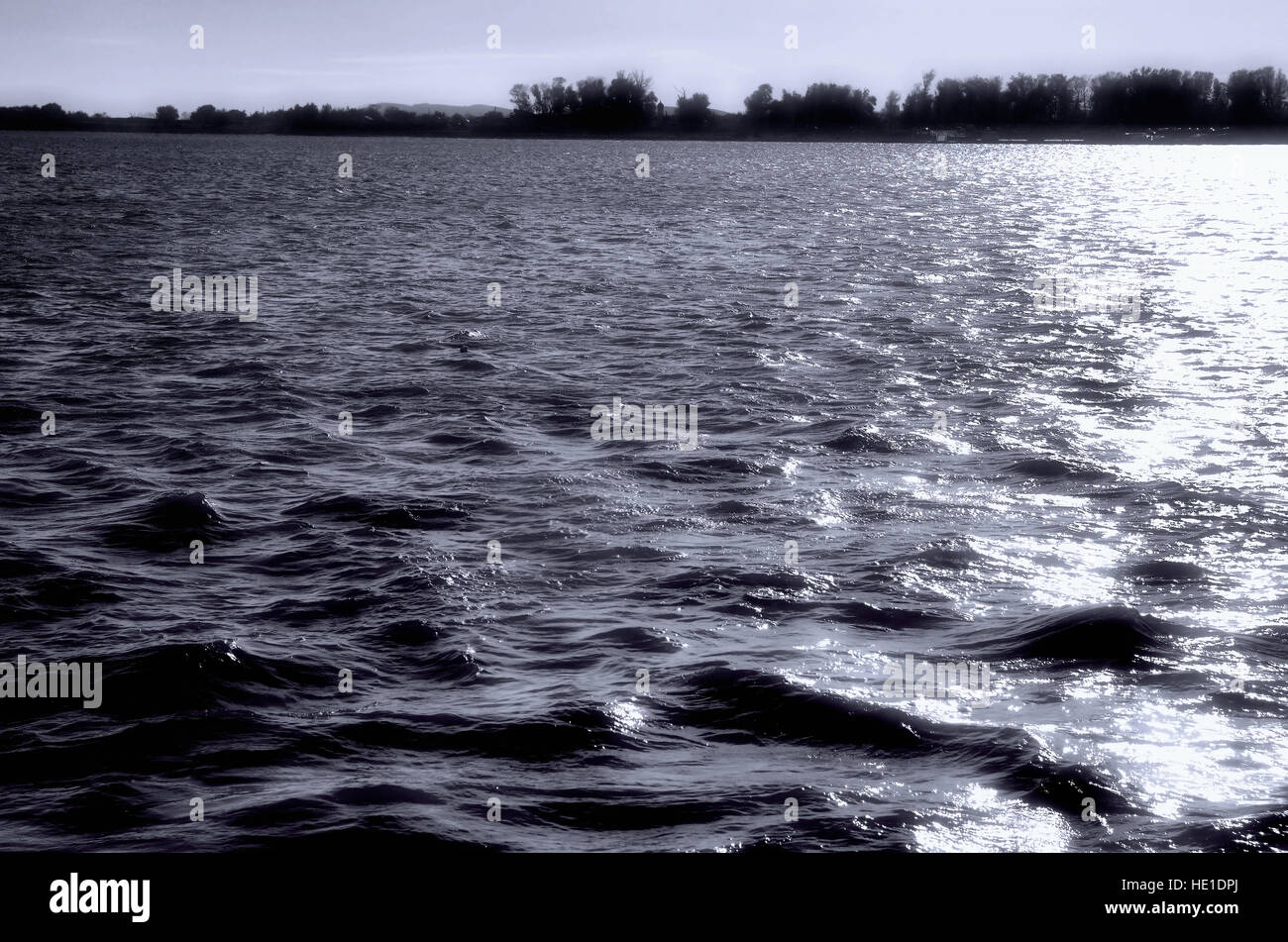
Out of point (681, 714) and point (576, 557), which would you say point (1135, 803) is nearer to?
point (681, 714)

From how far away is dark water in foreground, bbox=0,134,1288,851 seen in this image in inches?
368

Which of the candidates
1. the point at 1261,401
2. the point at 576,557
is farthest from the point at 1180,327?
the point at 576,557

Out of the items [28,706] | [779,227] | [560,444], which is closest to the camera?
[28,706]

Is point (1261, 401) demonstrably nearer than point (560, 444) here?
No

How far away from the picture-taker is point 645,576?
14.0 metres

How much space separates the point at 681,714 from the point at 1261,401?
17.2 m

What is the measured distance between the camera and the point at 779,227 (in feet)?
214

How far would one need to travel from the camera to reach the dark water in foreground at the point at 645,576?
30.7 ft

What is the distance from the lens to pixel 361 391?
24.4 meters
